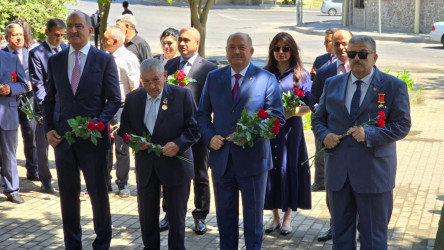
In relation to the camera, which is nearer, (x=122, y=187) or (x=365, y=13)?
(x=122, y=187)

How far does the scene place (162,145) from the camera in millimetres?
6777

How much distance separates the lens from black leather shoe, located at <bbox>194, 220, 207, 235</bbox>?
8.04 metres

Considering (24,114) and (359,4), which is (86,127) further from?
(359,4)

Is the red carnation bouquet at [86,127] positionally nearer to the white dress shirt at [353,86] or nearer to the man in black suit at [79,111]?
the man in black suit at [79,111]

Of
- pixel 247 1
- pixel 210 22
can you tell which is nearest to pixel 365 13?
pixel 210 22

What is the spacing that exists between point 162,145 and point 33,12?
40.1 feet

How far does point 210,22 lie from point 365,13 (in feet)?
29.5

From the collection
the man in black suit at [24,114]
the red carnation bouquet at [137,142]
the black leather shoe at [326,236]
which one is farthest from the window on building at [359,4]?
the red carnation bouquet at [137,142]

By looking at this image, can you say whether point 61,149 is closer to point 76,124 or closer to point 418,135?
point 76,124

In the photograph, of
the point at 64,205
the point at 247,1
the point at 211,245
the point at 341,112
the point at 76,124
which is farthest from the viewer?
the point at 247,1

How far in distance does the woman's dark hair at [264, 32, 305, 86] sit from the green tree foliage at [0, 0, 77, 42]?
35.5ft

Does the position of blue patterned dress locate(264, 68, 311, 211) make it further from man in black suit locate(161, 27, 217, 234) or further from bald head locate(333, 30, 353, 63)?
man in black suit locate(161, 27, 217, 234)

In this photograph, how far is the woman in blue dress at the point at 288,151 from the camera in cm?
783

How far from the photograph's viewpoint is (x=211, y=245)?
768 centimetres
